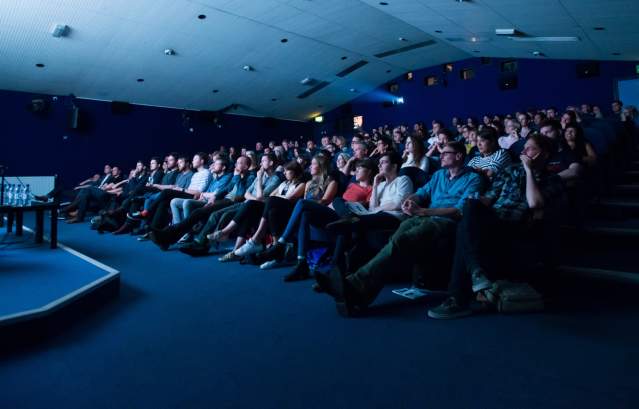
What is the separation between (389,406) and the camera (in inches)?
51.2

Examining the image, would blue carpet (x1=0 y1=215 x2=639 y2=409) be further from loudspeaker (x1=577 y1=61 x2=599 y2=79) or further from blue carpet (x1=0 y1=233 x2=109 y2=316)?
loudspeaker (x1=577 y1=61 x2=599 y2=79)

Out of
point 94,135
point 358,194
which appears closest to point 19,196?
point 358,194

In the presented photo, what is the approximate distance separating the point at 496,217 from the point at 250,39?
748 cm

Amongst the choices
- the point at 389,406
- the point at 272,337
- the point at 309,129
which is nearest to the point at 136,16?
the point at 272,337

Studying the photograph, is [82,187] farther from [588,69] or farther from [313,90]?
[588,69]

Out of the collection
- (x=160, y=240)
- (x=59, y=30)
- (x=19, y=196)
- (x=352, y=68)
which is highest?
(x=352, y=68)

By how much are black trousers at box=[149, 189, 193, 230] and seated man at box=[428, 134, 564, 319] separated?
361cm

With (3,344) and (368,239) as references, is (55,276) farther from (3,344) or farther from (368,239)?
(368,239)

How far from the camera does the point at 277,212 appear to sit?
3.41m

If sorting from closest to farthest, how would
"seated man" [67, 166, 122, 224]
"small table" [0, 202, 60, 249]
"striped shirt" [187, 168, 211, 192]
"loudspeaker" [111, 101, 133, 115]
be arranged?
"small table" [0, 202, 60, 249], "striped shirt" [187, 168, 211, 192], "seated man" [67, 166, 122, 224], "loudspeaker" [111, 101, 133, 115]

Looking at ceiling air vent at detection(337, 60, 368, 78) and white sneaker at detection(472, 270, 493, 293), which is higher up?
ceiling air vent at detection(337, 60, 368, 78)

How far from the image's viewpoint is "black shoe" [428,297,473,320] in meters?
2.05

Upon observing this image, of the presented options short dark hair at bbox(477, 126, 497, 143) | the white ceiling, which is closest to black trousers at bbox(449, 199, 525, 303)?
short dark hair at bbox(477, 126, 497, 143)

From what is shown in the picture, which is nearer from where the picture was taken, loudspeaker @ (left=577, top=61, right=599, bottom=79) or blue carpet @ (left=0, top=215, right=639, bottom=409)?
blue carpet @ (left=0, top=215, right=639, bottom=409)
